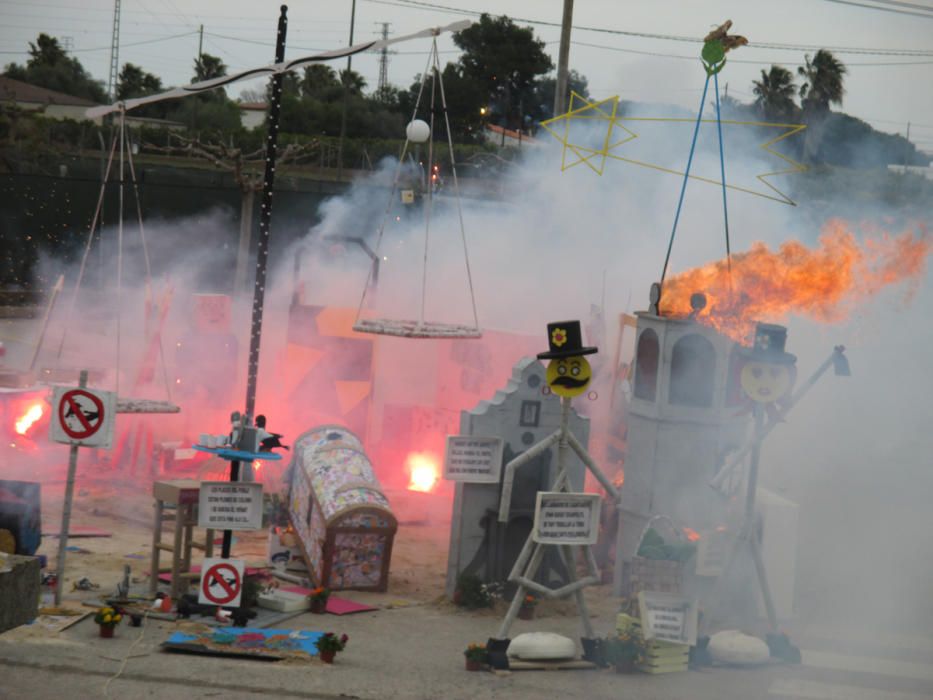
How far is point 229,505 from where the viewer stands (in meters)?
12.4

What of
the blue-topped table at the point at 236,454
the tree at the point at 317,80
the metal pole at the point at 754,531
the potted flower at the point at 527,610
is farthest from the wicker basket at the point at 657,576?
the tree at the point at 317,80

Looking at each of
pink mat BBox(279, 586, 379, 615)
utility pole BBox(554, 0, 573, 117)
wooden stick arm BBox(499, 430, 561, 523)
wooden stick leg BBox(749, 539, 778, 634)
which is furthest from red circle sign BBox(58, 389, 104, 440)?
utility pole BBox(554, 0, 573, 117)

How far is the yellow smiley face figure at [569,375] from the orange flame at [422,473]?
8.82 meters

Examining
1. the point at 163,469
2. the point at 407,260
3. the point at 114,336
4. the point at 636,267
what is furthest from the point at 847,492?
the point at 114,336

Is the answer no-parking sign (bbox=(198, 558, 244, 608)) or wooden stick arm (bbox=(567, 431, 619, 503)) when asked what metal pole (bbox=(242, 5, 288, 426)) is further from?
wooden stick arm (bbox=(567, 431, 619, 503))

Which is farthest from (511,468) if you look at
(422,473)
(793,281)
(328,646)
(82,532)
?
(422,473)

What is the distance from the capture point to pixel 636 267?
24.6 m

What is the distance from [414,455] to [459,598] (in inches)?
278

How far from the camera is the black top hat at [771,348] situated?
12.7 meters

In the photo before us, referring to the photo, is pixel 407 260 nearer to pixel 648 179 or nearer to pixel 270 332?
pixel 270 332

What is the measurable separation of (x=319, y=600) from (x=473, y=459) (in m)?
2.20

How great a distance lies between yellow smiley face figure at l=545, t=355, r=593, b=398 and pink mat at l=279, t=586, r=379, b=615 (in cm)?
352

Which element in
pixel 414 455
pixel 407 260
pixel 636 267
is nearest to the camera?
pixel 414 455

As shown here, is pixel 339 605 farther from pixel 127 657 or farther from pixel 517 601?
pixel 127 657
